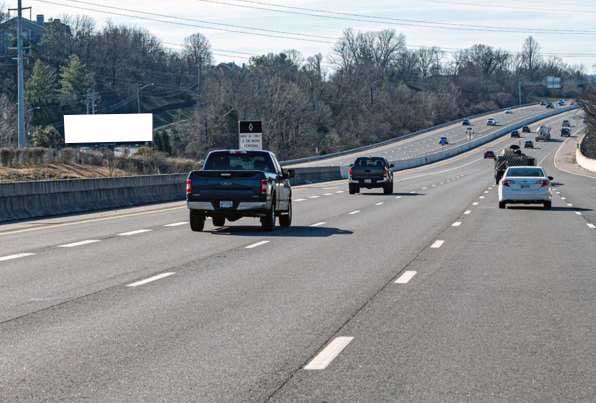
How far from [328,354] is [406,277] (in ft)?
19.3

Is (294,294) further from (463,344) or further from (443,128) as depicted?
(443,128)

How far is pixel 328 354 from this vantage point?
8.68 m

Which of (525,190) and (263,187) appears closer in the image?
(263,187)

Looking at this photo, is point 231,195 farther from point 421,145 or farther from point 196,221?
point 421,145

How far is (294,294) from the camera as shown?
498 inches

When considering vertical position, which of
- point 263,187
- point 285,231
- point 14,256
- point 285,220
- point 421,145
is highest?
point 263,187

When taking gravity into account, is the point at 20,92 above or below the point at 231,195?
above

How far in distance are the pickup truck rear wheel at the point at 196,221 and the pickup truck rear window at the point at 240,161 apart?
1665mm

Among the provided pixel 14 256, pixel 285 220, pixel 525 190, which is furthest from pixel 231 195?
pixel 525 190

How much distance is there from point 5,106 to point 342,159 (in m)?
47.7

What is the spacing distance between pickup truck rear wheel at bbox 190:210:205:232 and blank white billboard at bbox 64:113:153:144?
8370cm

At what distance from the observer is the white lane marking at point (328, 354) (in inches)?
322

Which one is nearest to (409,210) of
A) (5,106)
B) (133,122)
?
(133,122)

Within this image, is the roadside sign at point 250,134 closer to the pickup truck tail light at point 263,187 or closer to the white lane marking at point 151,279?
the pickup truck tail light at point 263,187
